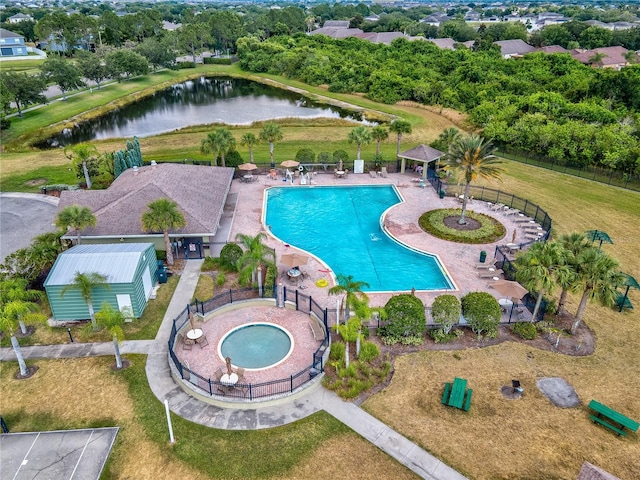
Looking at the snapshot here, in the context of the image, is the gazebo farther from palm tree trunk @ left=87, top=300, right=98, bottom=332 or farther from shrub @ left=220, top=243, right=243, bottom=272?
palm tree trunk @ left=87, top=300, right=98, bottom=332

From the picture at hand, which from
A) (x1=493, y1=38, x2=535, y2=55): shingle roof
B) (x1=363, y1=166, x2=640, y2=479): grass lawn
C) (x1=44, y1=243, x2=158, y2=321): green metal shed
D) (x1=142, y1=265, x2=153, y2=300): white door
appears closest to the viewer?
(x1=363, y1=166, x2=640, y2=479): grass lawn

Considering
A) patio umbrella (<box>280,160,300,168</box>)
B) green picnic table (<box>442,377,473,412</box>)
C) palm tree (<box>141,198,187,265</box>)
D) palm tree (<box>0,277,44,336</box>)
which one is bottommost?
green picnic table (<box>442,377,473,412</box>)

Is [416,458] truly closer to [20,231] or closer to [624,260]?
[624,260]

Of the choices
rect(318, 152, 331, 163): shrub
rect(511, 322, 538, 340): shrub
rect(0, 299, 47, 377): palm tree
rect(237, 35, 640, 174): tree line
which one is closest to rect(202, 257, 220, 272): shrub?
rect(0, 299, 47, 377): palm tree

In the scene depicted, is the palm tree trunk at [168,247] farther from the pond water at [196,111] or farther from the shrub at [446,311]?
the pond water at [196,111]

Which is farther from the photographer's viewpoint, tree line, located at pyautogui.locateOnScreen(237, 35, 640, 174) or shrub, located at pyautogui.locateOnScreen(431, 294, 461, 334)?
tree line, located at pyautogui.locateOnScreen(237, 35, 640, 174)

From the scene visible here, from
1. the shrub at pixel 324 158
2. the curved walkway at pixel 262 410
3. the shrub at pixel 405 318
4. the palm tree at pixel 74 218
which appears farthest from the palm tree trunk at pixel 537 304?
the shrub at pixel 324 158

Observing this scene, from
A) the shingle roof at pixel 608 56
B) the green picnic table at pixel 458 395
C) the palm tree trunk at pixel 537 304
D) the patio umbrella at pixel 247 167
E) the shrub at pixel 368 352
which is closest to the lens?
the green picnic table at pixel 458 395
